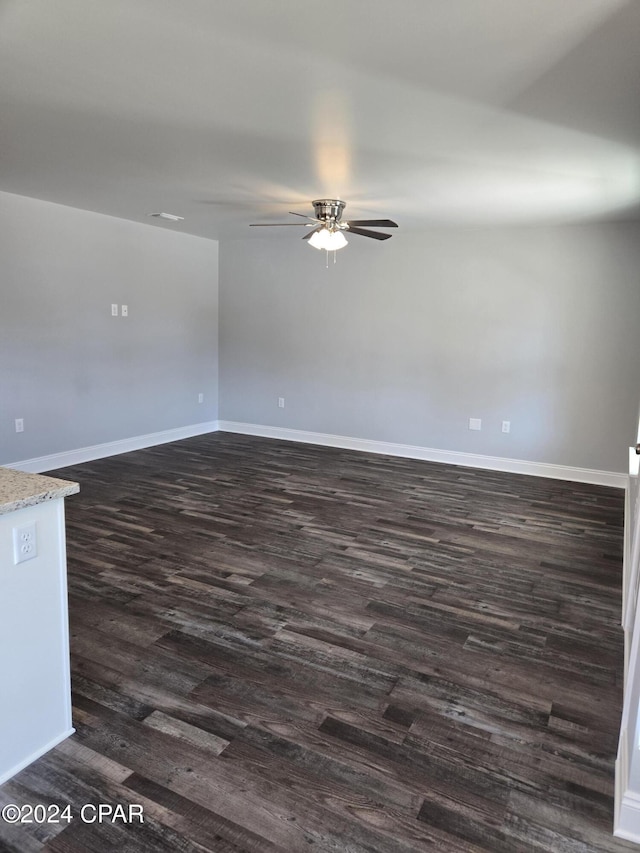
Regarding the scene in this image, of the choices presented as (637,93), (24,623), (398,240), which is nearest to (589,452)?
(398,240)

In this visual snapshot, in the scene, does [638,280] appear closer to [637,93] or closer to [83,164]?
[637,93]

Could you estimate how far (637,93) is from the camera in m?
2.18

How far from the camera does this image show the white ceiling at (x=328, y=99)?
1762 millimetres

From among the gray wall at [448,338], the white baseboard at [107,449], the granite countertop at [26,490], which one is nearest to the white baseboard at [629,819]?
the granite countertop at [26,490]

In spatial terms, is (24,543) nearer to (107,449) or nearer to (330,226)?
(330,226)

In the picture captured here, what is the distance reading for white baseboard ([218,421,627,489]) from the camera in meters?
5.17

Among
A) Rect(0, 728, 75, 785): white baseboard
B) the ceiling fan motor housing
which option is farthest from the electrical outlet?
the ceiling fan motor housing

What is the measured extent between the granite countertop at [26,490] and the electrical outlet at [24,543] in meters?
0.09

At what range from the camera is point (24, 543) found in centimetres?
170

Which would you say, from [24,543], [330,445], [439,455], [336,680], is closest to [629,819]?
[336,680]

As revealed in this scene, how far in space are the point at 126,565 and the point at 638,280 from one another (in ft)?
15.0

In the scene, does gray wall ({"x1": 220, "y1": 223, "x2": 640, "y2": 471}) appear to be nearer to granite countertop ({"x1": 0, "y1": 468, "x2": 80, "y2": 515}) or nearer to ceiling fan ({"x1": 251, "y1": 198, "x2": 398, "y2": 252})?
ceiling fan ({"x1": 251, "y1": 198, "x2": 398, "y2": 252})

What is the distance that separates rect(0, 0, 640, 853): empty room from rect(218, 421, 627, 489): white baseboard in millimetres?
43

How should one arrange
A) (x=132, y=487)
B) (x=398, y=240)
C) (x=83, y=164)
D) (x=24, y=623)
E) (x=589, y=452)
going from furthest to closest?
1. (x=398, y=240)
2. (x=589, y=452)
3. (x=132, y=487)
4. (x=83, y=164)
5. (x=24, y=623)
